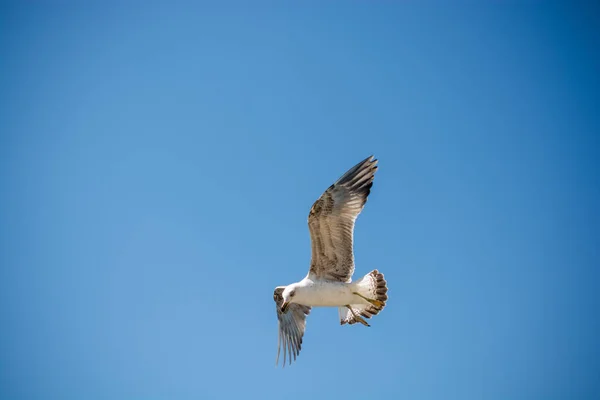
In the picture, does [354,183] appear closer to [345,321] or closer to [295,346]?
[345,321]

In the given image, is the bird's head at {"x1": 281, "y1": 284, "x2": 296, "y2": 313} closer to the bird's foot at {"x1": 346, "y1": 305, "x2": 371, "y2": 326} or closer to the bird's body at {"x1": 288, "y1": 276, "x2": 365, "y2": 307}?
the bird's body at {"x1": 288, "y1": 276, "x2": 365, "y2": 307}

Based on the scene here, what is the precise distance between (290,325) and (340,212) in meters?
2.41

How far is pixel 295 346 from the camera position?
31.1ft

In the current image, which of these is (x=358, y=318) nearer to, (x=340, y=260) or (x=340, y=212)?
(x=340, y=260)

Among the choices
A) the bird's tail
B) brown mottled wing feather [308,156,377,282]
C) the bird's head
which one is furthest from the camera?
the bird's head

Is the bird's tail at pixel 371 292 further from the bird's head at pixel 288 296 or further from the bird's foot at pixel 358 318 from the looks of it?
the bird's head at pixel 288 296

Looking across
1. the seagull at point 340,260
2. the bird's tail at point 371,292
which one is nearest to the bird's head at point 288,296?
the seagull at point 340,260

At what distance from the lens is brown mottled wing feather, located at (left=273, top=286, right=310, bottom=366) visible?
31.1ft

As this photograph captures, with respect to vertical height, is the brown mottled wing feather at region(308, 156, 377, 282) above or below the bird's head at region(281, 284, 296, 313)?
above

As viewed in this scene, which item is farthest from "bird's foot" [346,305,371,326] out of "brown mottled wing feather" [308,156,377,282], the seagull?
"brown mottled wing feather" [308,156,377,282]

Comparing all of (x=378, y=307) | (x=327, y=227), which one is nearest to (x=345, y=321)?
(x=378, y=307)

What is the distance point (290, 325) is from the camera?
31.4ft

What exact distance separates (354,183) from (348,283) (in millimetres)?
1592

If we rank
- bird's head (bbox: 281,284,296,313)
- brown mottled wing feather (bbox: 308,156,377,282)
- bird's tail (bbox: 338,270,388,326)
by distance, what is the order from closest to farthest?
brown mottled wing feather (bbox: 308,156,377,282) → bird's tail (bbox: 338,270,388,326) → bird's head (bbox: 281,284,296,313)
